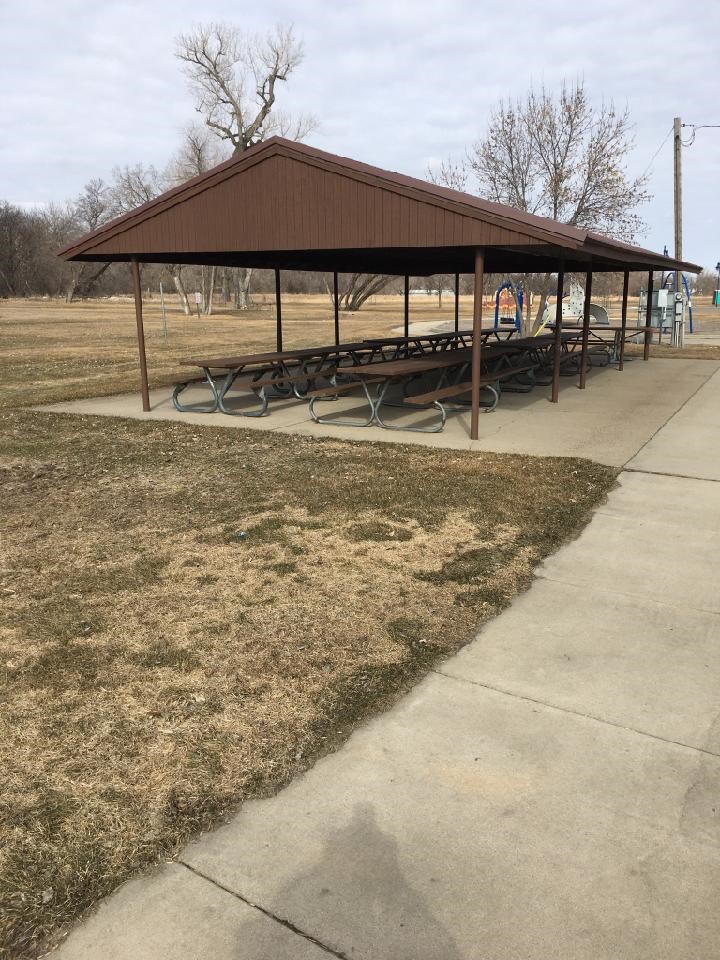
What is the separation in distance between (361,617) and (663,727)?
1452 mm

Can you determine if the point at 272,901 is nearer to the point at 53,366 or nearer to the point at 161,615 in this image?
the point at 161,615

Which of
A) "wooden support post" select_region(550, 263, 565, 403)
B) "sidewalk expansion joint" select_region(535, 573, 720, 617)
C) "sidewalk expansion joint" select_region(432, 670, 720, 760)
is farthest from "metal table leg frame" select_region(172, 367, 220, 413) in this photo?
"sidewalk expansion joint" select_region(432, 670, 720, 760)

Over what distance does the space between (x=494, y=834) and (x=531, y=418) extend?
7430 mm

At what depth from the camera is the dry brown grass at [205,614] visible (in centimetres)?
231

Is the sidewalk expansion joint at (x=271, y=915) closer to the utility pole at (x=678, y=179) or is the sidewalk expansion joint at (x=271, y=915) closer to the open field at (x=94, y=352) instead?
the open field at (x=94, y=352)

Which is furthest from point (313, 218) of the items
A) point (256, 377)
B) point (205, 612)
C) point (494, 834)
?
point (494, 834)

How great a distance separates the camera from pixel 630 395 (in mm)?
11234

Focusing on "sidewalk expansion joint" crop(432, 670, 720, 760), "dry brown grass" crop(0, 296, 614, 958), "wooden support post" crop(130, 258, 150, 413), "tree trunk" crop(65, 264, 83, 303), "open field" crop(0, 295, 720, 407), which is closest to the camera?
"dry brown grass" crop(0, 296, 614, 958)

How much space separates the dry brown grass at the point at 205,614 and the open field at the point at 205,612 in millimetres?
10

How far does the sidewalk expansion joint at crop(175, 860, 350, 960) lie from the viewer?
184 centimetres

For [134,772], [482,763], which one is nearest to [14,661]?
[134,772]

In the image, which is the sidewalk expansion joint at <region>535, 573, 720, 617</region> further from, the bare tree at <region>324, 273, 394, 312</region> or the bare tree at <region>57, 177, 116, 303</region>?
the bare tree at <region>57, 177, 116, 303</region>

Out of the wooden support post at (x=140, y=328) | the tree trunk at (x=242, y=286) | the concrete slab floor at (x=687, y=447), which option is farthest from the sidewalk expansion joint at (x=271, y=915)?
the tree trunk at (x=242, y=286)

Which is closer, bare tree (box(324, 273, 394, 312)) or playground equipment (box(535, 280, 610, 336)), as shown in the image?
playground equipment (box(535, 280, 610, 336))
